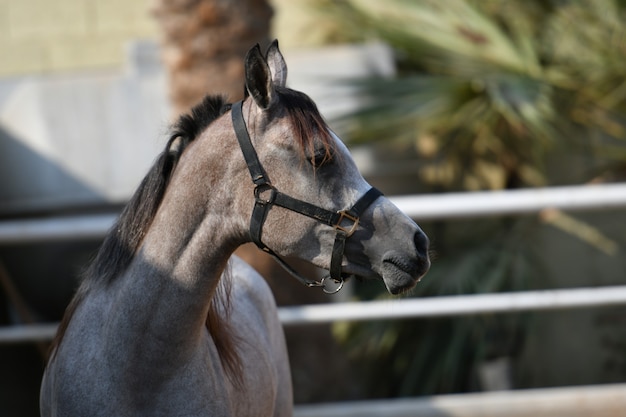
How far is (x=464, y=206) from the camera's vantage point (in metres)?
4.39

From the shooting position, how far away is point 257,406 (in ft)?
8.95

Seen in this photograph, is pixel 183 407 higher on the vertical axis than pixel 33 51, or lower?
lower

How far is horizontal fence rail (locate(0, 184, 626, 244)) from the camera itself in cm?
436

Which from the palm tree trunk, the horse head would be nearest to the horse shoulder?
the horse head

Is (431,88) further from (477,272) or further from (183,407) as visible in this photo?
(183,407)

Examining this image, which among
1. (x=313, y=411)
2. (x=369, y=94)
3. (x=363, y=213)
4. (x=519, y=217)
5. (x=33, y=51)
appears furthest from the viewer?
(x=33, y=51)

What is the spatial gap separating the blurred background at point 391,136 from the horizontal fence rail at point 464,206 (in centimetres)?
55

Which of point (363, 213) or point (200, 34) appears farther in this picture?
point (200, 34)

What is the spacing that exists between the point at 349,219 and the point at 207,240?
382 millimetres

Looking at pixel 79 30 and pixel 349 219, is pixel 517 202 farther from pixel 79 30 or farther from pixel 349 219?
pixel 79 30

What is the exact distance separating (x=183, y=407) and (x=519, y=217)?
4145 mm

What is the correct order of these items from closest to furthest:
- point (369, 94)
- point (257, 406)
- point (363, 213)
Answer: point (363, 213) < point (257, 406) < point (369, 94)

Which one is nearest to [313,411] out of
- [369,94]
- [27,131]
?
[369,94]

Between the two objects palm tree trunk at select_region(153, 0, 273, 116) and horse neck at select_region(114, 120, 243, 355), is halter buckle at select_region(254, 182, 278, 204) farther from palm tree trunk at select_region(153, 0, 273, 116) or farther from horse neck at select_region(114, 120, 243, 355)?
palm tree trunk at select_region(153, 0, 273, 116)
